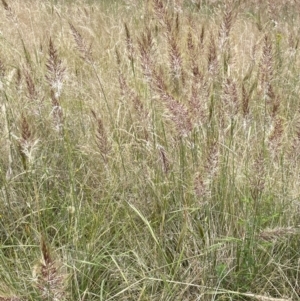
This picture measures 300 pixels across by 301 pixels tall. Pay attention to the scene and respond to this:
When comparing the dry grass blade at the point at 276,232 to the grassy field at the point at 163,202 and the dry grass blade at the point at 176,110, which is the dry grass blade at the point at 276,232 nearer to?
the grassy field at the point at 163,202

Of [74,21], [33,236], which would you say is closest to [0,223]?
[33,236]

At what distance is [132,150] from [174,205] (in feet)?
1.40

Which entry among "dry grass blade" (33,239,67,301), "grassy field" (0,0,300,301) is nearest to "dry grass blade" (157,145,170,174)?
"grassy field" (0,0,300,301)

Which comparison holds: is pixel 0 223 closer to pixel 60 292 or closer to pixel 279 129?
pixel 60 292

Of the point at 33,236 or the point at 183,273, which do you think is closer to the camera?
the point at 183,273

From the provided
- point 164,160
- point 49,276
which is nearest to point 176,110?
point 164,160

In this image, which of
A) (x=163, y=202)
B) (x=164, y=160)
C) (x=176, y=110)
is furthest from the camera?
(x=163, y=202)

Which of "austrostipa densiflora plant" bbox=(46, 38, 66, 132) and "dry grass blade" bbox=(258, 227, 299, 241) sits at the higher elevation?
"austrostipa densiflora plant" bbox=(46, 38, 66, 132)

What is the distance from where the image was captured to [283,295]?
1.54 m

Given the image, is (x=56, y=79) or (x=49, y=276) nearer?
(x=49, y=276)

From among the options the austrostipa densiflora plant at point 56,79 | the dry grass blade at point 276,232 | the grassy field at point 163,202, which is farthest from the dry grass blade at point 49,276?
the dry grass blade at point 276,232

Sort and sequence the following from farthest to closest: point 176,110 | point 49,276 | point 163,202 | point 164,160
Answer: point 163,202, point 164,160, point 176,110, point 49,276

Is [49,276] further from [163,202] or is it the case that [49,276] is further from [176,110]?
[163,202]

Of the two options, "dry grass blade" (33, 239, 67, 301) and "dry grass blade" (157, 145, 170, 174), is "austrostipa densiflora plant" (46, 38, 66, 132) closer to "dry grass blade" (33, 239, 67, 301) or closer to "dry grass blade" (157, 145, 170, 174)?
"dry grass blade" (157, 145, 170, 174)
